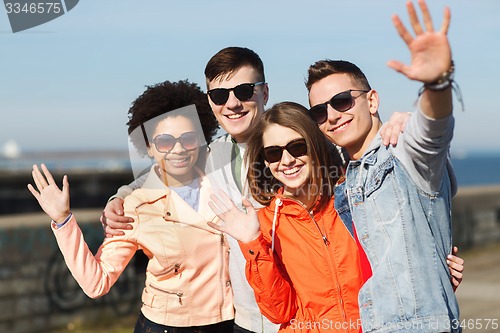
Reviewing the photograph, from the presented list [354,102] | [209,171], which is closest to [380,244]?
[354,102]

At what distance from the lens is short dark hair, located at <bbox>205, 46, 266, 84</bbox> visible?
12.3 feet

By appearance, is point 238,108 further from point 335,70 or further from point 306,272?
point 306,272

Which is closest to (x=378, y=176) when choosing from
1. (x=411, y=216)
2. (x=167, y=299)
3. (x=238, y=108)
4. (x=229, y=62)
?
(x=411, y=216)

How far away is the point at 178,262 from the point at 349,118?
121 cm

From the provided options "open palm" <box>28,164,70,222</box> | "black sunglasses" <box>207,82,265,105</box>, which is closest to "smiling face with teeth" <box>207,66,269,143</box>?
"black sunglasses" <box>207,82,265,105</box>

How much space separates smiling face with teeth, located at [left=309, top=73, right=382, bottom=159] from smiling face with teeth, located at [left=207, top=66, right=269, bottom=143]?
490 mm

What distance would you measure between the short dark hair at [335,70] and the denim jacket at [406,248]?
0.44 meters

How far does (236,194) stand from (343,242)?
73 cm

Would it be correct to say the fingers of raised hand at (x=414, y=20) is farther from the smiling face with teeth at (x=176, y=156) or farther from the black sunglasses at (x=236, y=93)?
the smiling face with teeth at (x=176, y=156)

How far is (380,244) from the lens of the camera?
2943 mm

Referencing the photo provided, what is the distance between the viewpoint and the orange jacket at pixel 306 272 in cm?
314

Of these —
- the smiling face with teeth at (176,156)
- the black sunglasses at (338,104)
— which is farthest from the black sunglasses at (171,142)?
the black sunglasses at (338,104)

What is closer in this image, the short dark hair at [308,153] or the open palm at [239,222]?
the open palm at [239,222]

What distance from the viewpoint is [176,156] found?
3.74 metres
